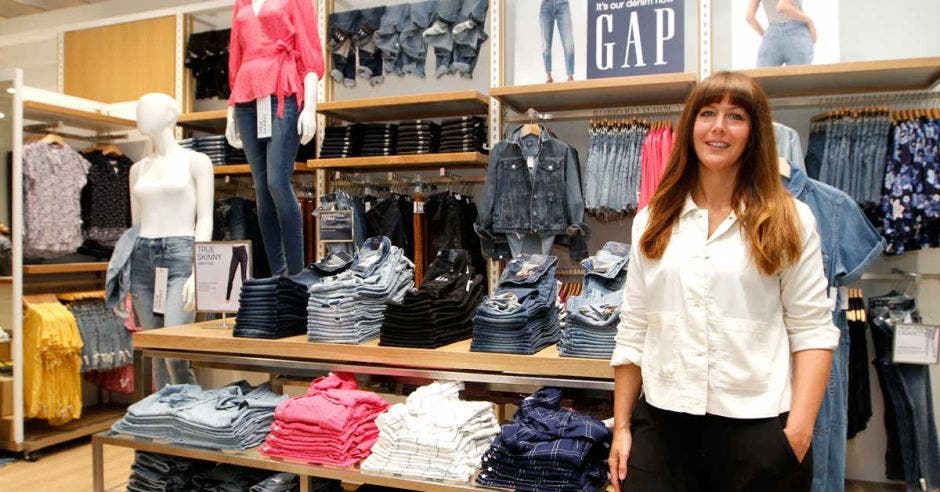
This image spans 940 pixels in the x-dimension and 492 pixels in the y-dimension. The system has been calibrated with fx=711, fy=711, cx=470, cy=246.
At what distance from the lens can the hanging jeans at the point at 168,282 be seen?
3.13 meters

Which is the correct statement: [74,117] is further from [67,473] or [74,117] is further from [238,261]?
[238,261]

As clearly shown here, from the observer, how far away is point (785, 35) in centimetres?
380

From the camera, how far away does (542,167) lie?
415cm

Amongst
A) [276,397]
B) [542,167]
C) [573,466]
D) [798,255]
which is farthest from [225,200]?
[798,255]

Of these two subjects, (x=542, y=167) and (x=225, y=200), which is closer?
(x=542, y=167)

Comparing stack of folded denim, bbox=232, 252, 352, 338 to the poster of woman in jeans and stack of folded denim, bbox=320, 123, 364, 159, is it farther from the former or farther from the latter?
the poster of woman in jeans

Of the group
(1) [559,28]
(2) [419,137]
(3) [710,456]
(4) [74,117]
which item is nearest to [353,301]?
(3) [710,456]

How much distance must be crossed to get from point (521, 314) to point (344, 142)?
106 inches

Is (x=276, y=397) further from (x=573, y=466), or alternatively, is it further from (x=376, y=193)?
(x=376, y=193)

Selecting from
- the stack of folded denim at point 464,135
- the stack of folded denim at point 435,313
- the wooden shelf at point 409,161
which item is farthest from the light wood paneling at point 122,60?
the stack of folded denim at point 435,313

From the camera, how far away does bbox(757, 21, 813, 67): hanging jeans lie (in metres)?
3.76

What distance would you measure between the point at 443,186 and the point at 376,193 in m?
0.47

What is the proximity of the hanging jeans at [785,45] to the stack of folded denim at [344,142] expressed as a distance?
2.46m

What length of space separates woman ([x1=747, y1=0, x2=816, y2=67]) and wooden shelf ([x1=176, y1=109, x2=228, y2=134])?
3415 millimetres
